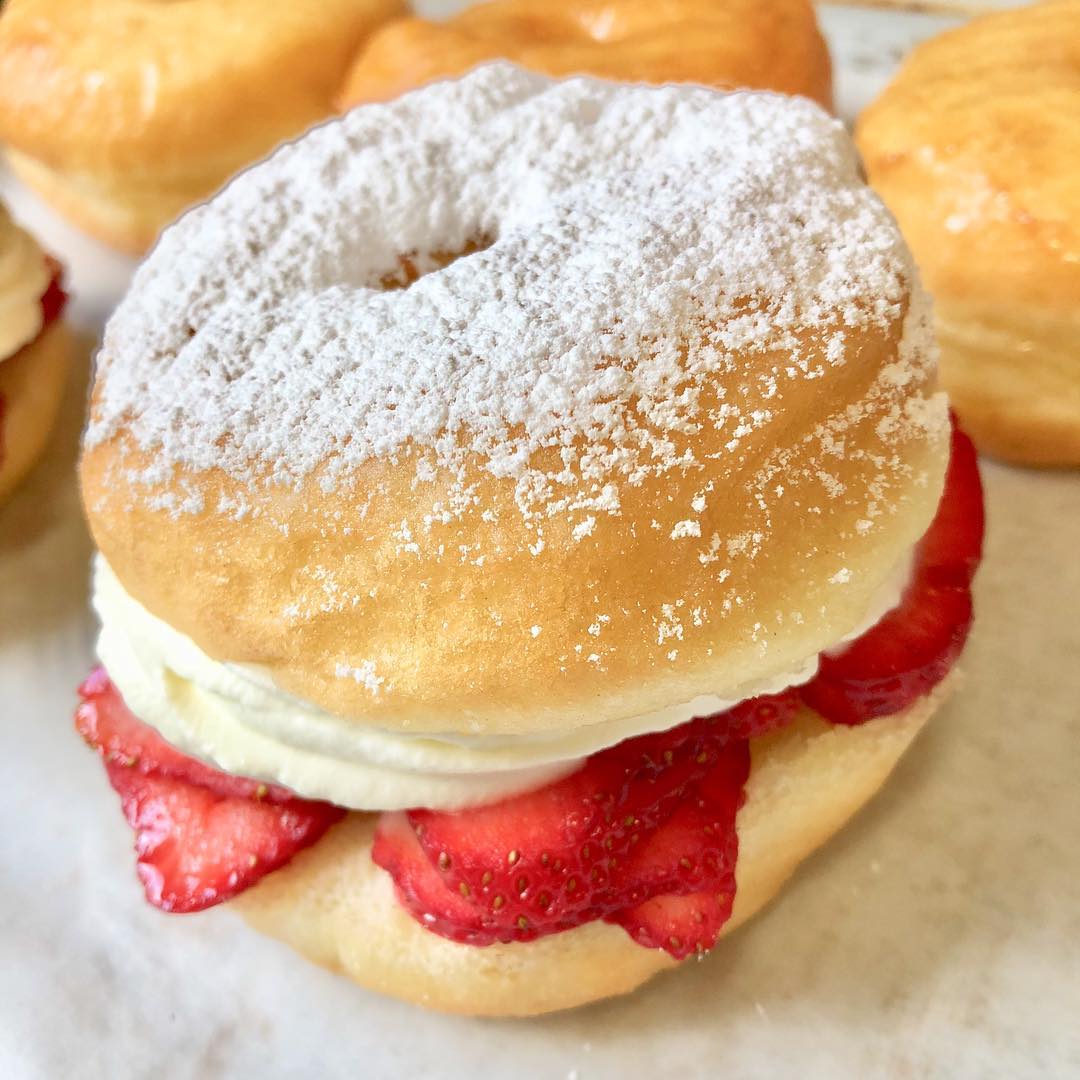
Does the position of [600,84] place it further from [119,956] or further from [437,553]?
[119,956]

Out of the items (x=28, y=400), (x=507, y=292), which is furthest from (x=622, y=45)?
(x=28, y=400)

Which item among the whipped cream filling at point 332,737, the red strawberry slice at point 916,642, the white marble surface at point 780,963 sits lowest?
the white marble surface at point 780,963

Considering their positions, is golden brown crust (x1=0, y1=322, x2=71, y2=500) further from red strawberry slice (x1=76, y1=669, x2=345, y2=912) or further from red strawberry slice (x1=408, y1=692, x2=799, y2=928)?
red strawberry slice (x1=408, y1=692, x2=799, y2=928)

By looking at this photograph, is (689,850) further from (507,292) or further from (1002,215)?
(1002,215)

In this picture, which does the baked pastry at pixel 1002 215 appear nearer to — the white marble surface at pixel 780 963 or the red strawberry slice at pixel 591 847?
the white marble surface at pixel 780 963

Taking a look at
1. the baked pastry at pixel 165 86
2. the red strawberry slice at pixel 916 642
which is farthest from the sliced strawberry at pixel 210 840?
the baked pastry at pixel 165 86

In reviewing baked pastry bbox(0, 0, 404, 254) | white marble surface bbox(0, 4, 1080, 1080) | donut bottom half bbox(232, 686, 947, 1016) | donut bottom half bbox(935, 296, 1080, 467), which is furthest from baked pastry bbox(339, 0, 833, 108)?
donut bottom half bbox(232, 686, 947, 1016)

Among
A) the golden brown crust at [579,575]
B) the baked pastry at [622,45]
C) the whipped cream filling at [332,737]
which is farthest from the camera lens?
the baked pastry at [622,45]
